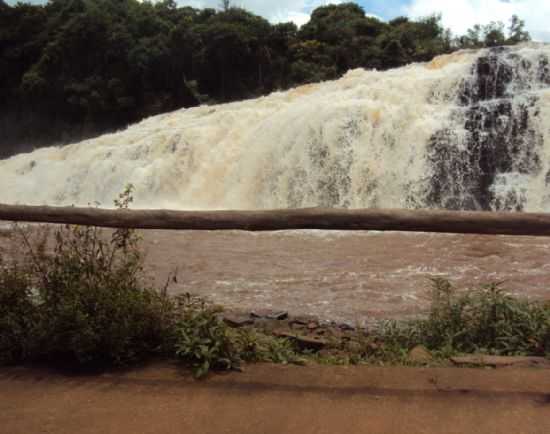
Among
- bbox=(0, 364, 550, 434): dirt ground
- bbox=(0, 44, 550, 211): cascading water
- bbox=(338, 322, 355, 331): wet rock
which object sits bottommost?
Answer: bbox=(338, 322, 355, 331): wet rock

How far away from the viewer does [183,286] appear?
23.6 feet

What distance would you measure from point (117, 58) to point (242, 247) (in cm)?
2497

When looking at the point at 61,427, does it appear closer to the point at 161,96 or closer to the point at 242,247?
the point at 242,247

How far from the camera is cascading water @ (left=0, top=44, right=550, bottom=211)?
40.8ft

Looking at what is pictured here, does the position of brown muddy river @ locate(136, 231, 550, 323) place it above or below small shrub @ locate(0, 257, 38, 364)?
below

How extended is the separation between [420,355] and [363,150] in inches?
395

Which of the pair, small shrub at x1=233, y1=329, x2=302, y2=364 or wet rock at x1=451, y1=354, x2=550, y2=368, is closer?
wet rock at x1=451, y1=354, x2=550, y2=368

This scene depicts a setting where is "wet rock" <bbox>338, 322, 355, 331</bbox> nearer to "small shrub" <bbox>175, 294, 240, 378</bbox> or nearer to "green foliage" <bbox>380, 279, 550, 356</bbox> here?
"green foliage" <bbox>380, 279, 550, 356</bbox>

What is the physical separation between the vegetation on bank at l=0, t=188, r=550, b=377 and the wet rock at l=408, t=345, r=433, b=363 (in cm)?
5

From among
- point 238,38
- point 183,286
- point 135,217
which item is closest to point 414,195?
point 183,286

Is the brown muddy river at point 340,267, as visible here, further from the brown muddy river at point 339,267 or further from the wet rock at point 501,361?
the wet rock at point 501,361

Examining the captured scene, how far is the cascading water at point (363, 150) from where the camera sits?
12.4 metres

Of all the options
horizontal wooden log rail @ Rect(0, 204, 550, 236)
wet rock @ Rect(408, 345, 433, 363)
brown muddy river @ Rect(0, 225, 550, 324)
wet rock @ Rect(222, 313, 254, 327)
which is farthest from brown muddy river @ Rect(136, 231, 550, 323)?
horizontal wooden log rail @ Rect(0, 204, 550, 236)

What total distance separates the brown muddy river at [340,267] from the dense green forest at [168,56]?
1983 cm
